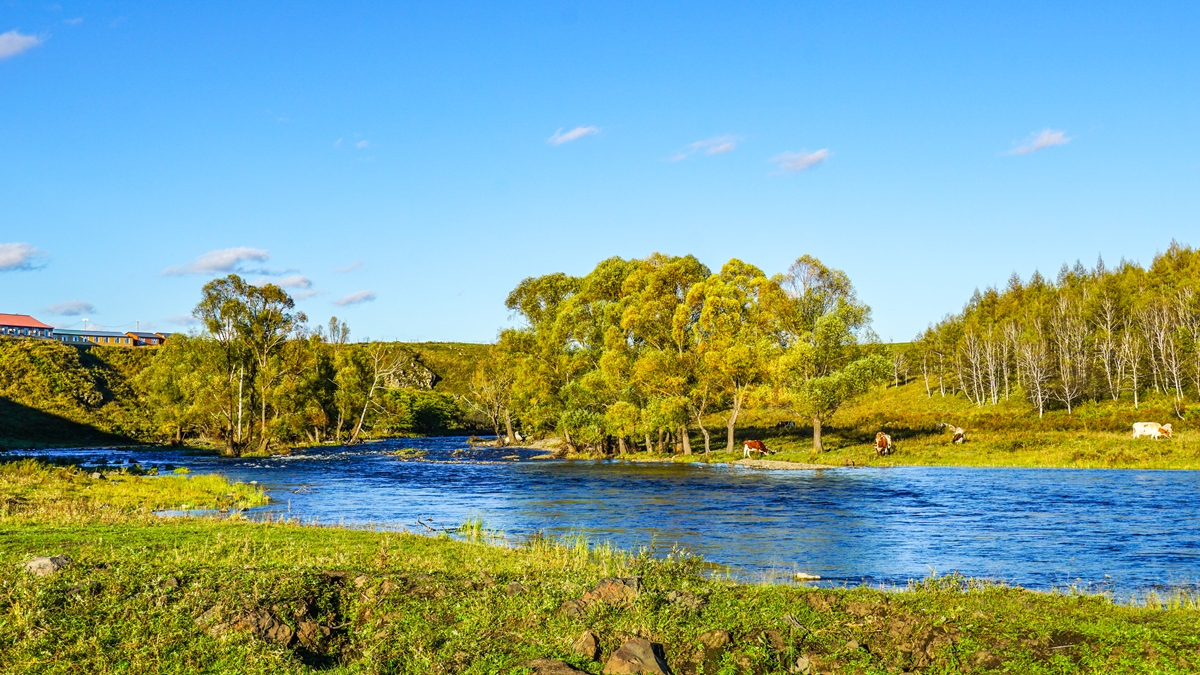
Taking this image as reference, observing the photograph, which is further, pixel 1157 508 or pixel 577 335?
pixel 577 335

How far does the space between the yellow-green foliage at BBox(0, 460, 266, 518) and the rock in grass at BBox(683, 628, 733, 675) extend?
20.5 m

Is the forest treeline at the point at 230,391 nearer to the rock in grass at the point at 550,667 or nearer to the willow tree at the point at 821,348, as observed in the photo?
the willow tree at the point at 821,348

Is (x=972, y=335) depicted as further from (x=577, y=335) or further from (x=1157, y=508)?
(x=1157, y=508)

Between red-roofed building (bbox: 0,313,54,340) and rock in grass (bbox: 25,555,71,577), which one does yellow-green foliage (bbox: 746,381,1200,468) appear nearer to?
rock in grass (bbox: 25,555,71,577)

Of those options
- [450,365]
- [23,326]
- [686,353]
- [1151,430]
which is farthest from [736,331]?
[23,326]

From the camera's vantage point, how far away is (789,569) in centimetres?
2011

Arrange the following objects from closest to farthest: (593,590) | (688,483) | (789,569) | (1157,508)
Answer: (593,590)
(789,569)
(1157,508)
(688,483)

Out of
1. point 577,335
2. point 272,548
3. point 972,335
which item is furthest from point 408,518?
point 972,335

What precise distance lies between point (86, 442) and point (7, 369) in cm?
Result: 3098

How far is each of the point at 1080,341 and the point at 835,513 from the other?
83.1 m

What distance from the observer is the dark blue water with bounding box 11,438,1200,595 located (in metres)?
20.9

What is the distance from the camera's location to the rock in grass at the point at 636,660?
33.1 ft

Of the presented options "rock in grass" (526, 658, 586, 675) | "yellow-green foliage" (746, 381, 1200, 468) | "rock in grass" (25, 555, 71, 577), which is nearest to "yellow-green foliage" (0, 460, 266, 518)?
"rock in grass" (25, 555, 71, 577)

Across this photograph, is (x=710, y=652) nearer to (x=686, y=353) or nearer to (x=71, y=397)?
(x=686, y=353)
